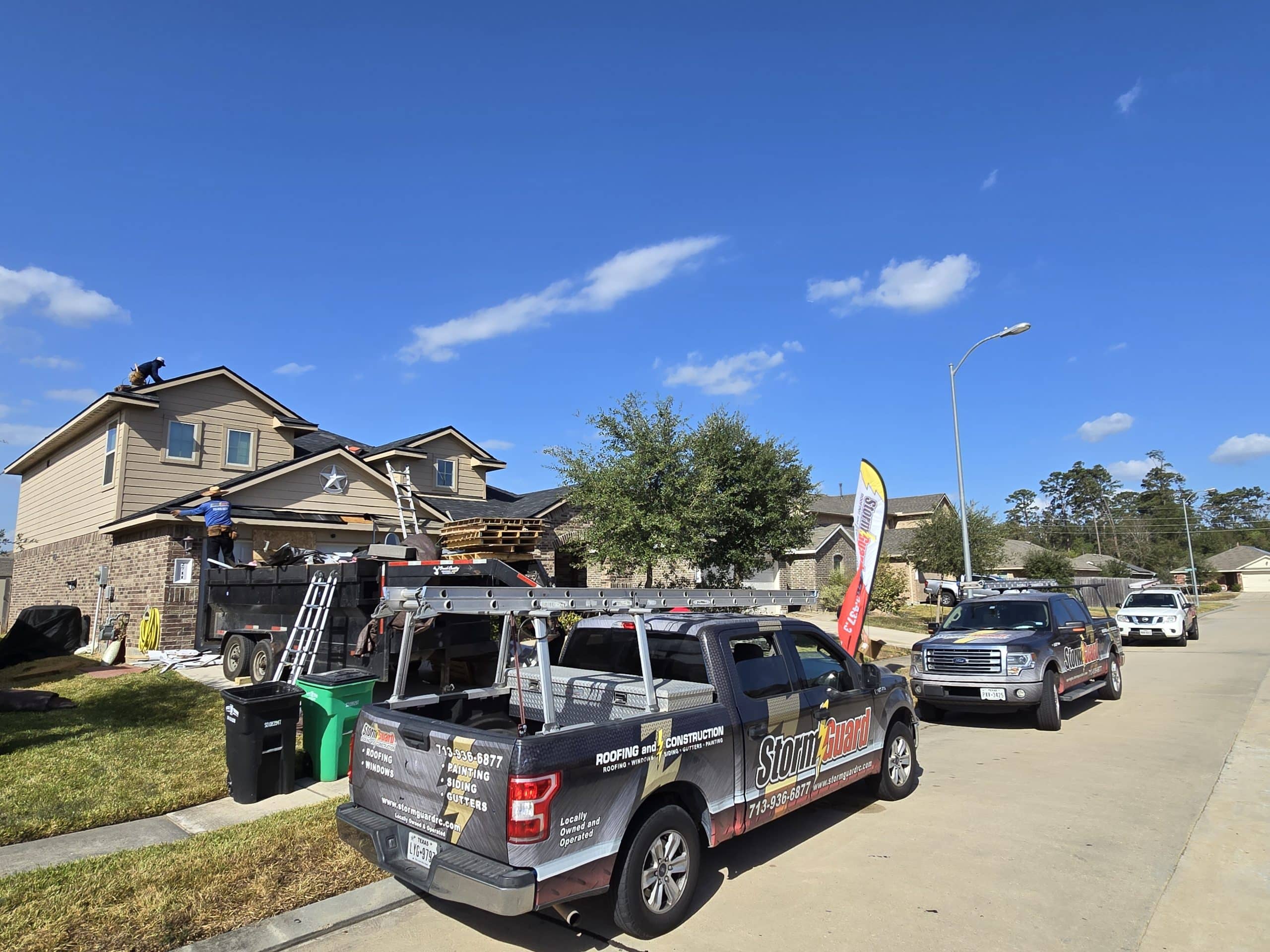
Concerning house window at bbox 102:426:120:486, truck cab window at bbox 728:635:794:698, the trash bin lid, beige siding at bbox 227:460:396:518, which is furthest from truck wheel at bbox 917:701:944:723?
house window at bbox 102:426:120:486

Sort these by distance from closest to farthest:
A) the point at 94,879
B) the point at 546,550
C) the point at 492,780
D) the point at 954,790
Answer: the point at 492,780 < the point at 94,879 < the point at 954,790 < the point at 546,550

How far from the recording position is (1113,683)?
40.6 feet

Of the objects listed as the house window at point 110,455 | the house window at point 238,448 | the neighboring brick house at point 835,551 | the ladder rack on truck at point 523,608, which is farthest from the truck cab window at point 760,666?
the house window at point 110,455

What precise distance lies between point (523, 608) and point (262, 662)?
26.6ft

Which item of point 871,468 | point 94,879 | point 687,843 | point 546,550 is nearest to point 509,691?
point 687,843

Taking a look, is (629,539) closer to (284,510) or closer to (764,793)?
(284,510)

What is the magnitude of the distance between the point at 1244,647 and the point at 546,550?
1971 centimetres

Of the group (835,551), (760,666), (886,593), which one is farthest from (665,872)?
(835,551)

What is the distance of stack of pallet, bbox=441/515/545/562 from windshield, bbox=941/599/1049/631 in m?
9.12

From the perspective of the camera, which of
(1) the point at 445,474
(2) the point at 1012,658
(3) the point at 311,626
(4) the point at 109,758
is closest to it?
(4) the point at 109,758

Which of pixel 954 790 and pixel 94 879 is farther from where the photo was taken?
pixel 954 790

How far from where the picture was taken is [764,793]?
4992 mm

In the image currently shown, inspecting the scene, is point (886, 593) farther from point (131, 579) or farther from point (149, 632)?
point (131, 579)

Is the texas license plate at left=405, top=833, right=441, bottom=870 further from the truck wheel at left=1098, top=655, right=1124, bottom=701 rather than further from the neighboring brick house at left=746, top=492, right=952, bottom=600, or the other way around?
the neighboring brick house at left=746, top=492, right=952, bottom=600
